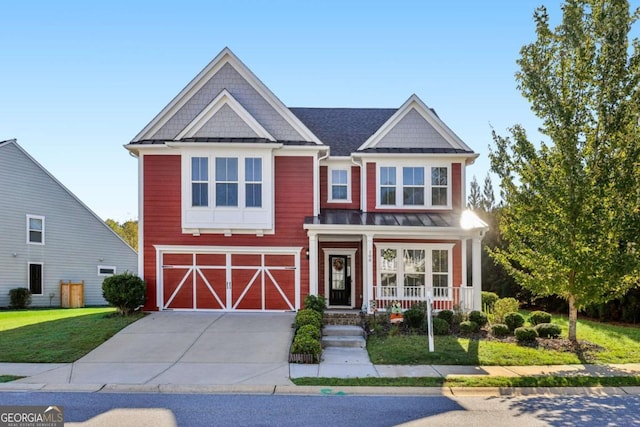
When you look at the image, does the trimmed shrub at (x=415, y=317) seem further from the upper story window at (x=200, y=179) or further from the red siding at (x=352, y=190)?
the upper story window at (x=200, y=179)

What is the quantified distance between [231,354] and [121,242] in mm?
21998

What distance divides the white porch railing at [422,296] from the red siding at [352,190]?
3.40m

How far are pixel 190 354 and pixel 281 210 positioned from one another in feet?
23.2

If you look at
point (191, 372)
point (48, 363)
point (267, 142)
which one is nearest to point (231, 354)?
point (191, 372)

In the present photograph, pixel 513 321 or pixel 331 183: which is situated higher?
pixel 331 183

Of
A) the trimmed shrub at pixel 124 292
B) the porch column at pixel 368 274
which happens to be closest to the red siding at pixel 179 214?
the trimmed shrub at pixel 124 292

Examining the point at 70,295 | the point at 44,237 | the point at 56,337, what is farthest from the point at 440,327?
the point at 44,237

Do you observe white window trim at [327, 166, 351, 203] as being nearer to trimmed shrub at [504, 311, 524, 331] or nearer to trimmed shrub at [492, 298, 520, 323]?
trimmed shrub at [492, 298, 520, 323]

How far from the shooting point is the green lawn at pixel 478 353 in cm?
1198

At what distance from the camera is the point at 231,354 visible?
12633mm

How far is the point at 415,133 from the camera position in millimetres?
19656

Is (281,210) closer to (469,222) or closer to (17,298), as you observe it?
(469,222)

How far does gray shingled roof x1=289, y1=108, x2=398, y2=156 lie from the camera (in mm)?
20609

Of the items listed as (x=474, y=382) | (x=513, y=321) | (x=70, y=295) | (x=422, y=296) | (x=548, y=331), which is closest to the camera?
(x=474, y=382)
